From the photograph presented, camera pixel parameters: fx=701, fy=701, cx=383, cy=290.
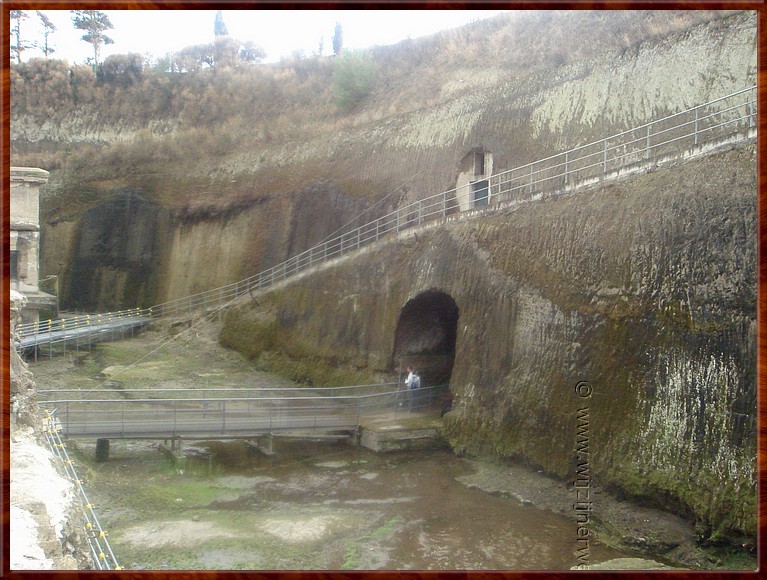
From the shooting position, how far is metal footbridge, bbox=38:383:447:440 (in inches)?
591

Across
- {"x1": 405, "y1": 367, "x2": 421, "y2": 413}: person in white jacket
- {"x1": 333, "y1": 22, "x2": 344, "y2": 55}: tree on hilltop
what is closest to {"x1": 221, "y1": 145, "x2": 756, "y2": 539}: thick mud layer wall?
A: {"x1": 405, "y1": 367, "x2": 421, "y2": 413}: person in white jacket

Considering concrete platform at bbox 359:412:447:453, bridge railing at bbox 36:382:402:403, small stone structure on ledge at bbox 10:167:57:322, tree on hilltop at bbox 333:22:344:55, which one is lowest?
concrete platform at bbox 359:412:447:453

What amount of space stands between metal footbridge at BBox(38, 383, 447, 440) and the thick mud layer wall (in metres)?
1.48

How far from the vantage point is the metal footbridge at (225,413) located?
15008 millimetres

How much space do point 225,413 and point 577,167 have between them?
1268cm

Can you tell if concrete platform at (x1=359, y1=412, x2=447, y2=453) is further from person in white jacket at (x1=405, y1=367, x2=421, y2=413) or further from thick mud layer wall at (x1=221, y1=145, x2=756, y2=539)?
person in white jacket at (x1=405, y1=367, x2=421, y2=413)

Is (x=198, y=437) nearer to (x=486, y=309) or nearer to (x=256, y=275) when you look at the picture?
(x=486, y=309)

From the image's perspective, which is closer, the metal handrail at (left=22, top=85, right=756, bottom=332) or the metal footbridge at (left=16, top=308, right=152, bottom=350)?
the metal handrail at (left=22, top=85, right=756, bottom=332)

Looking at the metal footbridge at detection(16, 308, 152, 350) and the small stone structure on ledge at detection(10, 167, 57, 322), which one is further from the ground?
the small stone structure on ledge at detection(10, 167, 57, 322)

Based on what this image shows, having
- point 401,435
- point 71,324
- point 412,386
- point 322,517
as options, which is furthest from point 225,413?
point 71,324

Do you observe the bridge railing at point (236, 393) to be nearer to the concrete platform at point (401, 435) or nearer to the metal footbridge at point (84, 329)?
the concrete platform at point (401, 435)

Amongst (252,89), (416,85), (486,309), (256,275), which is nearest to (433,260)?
(486,309)

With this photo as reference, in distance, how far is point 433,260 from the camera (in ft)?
61.1

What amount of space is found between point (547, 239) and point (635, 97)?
7740 mm
